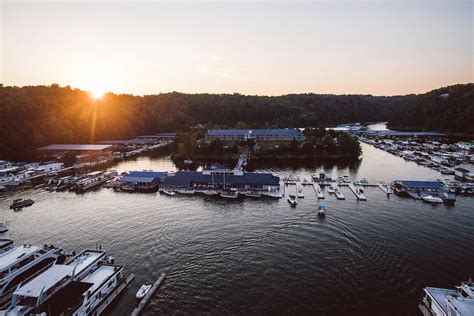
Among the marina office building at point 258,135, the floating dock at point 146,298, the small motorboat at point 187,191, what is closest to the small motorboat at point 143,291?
the floating dock at point 146,298

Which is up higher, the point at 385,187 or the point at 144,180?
the point at 144,180

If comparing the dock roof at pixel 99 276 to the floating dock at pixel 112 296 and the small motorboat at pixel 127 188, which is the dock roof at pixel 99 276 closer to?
the floating dock at pixel 112 296

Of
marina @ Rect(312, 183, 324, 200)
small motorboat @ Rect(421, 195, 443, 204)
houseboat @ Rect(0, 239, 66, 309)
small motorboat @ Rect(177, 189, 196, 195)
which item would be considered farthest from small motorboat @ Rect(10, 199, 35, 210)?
small motorboat @ Rect(421, 195, 443, 204)

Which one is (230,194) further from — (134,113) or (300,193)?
(134,113)

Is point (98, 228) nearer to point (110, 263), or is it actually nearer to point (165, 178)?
point (110, 263)

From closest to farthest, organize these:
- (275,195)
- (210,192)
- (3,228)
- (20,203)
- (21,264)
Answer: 1. (21,264)
2. (3,228)
3. (20,203)
4. (275,195)
5. (210,192)

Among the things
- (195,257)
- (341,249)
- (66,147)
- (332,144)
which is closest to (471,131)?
(332,144)

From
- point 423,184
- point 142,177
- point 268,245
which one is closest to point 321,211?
point 268,245

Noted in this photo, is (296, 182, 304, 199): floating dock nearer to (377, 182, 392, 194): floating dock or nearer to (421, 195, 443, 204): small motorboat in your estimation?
(377, 182, 392, 194): floating dock
